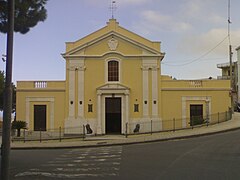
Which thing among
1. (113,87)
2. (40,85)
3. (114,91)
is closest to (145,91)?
(114,91)

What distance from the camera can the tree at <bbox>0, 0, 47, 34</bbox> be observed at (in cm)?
1288

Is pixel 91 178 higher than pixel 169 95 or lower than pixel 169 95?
lower

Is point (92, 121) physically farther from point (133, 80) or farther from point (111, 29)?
point (111, 29)

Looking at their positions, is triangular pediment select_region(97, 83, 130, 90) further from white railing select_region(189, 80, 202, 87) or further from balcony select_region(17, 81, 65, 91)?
white railing select_region(189, 80, 202, 87)

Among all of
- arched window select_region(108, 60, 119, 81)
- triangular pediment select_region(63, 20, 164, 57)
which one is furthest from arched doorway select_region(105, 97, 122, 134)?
triangular pediment select_region(63, 20, 164, 57)

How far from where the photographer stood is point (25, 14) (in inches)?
519

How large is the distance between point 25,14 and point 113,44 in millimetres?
26945

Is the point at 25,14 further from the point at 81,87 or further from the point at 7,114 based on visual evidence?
the point at 81,87

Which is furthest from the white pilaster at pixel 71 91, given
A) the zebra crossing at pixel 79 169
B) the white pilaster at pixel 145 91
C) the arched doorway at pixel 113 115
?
the zebra crossing at pixel 79 169

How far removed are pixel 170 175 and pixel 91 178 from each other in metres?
2.40

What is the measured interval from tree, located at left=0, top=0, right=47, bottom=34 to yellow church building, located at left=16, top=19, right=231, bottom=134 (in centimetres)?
2579

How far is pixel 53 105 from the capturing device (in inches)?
1561

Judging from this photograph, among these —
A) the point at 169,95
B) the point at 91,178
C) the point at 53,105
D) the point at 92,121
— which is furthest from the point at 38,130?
the point at 91,178

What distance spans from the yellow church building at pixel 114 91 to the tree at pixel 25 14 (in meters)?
25.8
